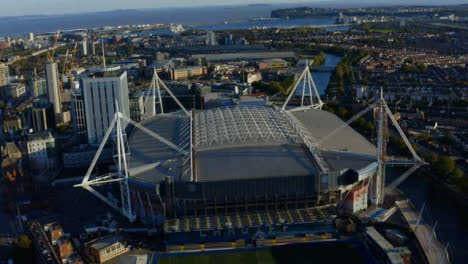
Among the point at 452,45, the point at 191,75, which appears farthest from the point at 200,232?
the point at 452,45

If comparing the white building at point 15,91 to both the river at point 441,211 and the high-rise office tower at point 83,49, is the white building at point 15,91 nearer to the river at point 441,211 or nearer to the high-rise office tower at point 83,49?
the high-rise office tower at point 83,49

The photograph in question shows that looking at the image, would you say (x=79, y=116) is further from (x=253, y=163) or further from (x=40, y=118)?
(x=253, y=163)

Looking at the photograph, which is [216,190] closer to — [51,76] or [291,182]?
[291,182]

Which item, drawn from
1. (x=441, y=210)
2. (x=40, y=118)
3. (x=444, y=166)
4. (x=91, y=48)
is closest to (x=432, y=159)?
(x=444, y=166)

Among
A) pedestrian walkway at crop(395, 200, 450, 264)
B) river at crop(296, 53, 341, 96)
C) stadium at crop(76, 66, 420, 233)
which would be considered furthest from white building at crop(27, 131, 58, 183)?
river at crop(296, 53, 341, 96)

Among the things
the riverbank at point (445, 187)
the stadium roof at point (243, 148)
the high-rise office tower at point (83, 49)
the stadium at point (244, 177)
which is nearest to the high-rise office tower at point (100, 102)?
the stadium roof at point (243, 148)

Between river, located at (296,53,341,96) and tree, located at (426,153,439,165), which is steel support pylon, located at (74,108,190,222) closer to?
tree, located at (426,153,439,165)
